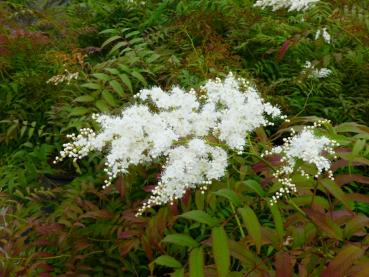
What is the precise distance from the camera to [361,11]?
9.95 ft

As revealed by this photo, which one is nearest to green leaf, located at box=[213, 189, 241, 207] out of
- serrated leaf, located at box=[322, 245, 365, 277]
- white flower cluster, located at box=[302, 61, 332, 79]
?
serrated leaf, located at box=[322, 245, 365, 277]

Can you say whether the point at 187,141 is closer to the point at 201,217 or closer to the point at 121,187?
the point at 201,217

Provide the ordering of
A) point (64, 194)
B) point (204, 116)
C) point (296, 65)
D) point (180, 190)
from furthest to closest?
1. point (296, 65)
2. point (64, 194)
3. point (204, 116)
4. point (180, 190)

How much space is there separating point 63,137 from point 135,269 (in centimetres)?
104

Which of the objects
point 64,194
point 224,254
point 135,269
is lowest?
point 135,269

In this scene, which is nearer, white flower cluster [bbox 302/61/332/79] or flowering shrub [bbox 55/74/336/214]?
flowering shrub [bbox 55/74/336/214]

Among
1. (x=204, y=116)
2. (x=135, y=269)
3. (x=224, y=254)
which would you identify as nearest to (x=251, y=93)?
(x=204, y=116)

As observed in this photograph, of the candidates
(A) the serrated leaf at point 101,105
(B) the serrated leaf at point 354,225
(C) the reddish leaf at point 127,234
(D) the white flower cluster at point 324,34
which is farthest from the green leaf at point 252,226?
(D) the white flower cluster at point 324,34

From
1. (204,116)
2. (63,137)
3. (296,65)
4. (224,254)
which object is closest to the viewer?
(224,254)

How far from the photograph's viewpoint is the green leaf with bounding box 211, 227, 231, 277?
1464 mm

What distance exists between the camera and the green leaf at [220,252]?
1464mm

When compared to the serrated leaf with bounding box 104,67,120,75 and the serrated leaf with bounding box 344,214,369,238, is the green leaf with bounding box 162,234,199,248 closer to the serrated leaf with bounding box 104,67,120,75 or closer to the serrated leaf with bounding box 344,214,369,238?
the serrated leaf with bounding box 344,214,369,238

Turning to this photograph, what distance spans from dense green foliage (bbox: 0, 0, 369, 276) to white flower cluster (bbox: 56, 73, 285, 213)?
0.42 ft

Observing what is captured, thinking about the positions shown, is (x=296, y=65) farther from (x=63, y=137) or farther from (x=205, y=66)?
(x=63, y=137)
